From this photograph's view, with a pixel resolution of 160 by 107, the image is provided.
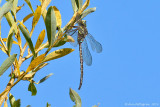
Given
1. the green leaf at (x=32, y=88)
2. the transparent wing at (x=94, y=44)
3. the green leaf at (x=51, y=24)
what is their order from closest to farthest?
the green leaf at (x=51, y=24), the green leaf at (x=32, y=88), the transparent wing at (x=94, y=44)

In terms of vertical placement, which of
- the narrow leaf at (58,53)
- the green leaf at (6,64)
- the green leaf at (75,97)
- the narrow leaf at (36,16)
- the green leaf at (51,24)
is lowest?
the green leaf at (75,97)

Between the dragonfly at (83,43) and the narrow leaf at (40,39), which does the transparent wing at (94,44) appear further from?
the narrow leaf at (40,39)

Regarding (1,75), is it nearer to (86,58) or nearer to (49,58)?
(49,58)

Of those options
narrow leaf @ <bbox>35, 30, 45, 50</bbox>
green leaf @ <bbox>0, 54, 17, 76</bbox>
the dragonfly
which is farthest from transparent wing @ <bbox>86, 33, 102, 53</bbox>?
green leaf @ <bbox>0, 54, 17, 76</bbox>

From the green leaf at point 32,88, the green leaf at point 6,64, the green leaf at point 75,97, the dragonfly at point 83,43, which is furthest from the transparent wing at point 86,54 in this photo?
the green leaf at point 6,64

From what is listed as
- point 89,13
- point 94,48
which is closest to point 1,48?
point 89,13

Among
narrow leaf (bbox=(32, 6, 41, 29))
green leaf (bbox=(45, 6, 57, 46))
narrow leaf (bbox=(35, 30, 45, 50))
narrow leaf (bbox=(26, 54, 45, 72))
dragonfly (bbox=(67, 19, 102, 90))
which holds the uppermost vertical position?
dragonfly (bbox=(67, 19, 102, 90))

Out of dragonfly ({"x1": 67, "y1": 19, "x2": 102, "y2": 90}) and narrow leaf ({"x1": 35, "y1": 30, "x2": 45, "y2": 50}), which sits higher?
A: dragonfly ({"x1": 67, "y1": 19, "x2": 102, "y2": 90})

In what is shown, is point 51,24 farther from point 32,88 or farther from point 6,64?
point 32,88

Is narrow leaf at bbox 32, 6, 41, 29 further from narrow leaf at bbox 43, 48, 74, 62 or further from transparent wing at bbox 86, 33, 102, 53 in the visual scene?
transparent wing at bbox 86, 33, 102, 53

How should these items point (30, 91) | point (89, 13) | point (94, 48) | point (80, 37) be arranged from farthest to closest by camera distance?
point (94, 48) < point (80, 37) < point (30, 91) < point (89, 13)

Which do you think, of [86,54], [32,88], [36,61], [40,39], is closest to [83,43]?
[86,54]
